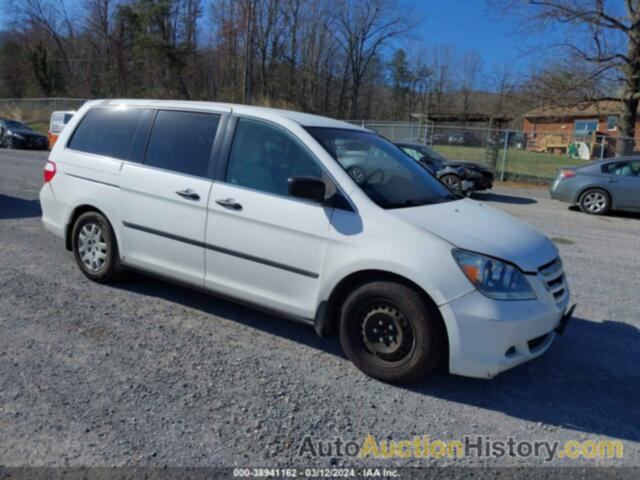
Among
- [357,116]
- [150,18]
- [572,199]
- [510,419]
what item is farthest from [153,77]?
[510,419]

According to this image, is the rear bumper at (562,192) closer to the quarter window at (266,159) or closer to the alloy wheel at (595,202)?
the alloy wheel at (595,202)

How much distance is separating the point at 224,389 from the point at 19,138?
2401 centimetres

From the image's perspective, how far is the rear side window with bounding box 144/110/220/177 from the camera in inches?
167

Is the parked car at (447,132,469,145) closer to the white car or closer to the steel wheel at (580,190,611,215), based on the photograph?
the steel wheel at (580,190,611,215)

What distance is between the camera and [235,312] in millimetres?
4605

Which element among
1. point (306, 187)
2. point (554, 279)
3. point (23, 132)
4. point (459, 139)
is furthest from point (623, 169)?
point (23, 132)

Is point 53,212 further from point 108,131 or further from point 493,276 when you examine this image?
point 493,276

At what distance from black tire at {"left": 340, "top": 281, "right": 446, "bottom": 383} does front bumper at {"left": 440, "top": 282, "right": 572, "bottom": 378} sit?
0.13m

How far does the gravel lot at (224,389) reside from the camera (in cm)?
275

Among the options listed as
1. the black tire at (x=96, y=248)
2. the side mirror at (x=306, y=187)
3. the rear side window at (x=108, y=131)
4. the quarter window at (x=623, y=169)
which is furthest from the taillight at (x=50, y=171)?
the quarter window at (x=623, y=169)

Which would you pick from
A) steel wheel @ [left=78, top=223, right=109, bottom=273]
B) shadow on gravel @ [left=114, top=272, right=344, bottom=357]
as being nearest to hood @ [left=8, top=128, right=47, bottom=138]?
steel wheel @ [left=78, top=223, right=109, bottom=273]

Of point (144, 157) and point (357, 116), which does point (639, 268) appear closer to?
point (144, 157)

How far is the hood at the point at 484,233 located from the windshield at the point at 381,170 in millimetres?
176

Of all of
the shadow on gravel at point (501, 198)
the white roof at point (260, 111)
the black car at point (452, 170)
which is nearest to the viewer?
the white roof at point (260, 111)
